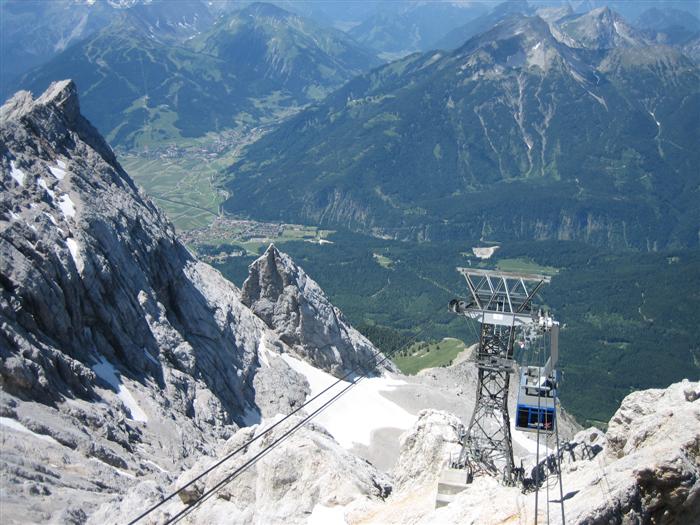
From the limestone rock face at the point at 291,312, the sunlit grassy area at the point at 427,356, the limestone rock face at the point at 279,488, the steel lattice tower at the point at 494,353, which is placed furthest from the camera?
the sunlit grassy area at the point at 427,356

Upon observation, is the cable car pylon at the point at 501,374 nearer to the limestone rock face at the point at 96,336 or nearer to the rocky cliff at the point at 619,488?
the rocky cliff at the point at 619,488

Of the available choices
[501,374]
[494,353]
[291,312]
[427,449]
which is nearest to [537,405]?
[501,374]

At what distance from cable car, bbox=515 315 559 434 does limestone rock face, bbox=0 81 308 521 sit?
2253 cm

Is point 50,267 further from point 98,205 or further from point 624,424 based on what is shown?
point 624,424

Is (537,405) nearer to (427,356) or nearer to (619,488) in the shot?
(619,488)

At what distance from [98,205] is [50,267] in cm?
1510

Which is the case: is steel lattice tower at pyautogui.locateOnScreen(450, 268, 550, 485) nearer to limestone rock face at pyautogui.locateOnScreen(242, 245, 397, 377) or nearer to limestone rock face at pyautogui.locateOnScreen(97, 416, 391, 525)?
limestone rock face at pyautogui.locateOnScreen(97, 416, 391, 525)

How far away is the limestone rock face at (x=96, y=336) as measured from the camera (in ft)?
170

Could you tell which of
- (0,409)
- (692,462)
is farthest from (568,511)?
(0,409)

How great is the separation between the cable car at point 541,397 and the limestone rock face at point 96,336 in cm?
2253

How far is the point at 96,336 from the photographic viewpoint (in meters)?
68.9

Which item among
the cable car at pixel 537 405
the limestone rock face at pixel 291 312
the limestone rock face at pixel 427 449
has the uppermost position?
the cable car at pixel 537 405

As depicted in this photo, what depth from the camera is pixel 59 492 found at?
44969mm

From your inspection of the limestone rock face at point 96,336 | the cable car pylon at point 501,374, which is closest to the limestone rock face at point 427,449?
the cable car pylon at point 501,374
